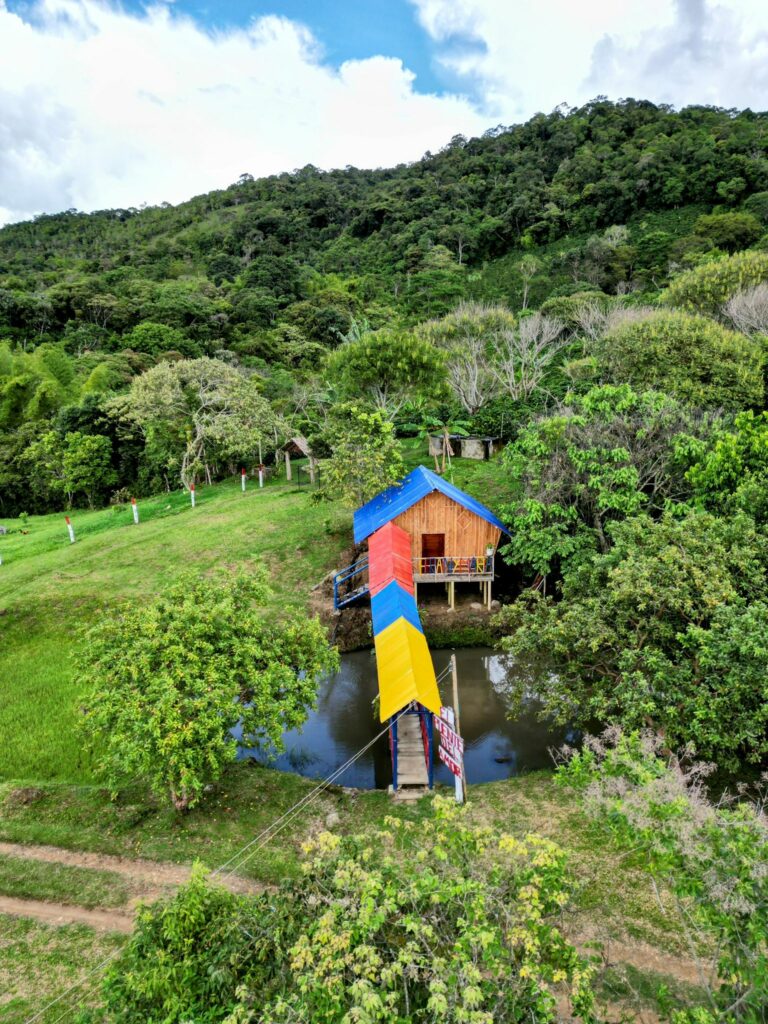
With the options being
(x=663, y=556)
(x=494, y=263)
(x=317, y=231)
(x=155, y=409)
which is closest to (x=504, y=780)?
(x=663, y=556)

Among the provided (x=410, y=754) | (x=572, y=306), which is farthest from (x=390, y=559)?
(x=572, y=306)

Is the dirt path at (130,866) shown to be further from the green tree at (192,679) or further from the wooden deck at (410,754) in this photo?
the wooden deck at (410,754)

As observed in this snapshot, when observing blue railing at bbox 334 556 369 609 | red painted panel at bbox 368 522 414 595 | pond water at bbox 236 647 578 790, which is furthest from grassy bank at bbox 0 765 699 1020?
blue railing at bbox 334 556 369 609

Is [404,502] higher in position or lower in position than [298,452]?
lower

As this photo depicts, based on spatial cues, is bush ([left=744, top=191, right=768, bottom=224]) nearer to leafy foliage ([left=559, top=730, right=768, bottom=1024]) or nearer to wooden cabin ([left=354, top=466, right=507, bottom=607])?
wooden cabin ([left=354, top=466, right=507, bottom=607])

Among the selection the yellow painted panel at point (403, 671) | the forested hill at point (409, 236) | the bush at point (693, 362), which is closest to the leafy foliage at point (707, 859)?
the yellow painted panel at point (403, 671)

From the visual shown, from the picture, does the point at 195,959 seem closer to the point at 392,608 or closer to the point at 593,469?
the point at 392,608
